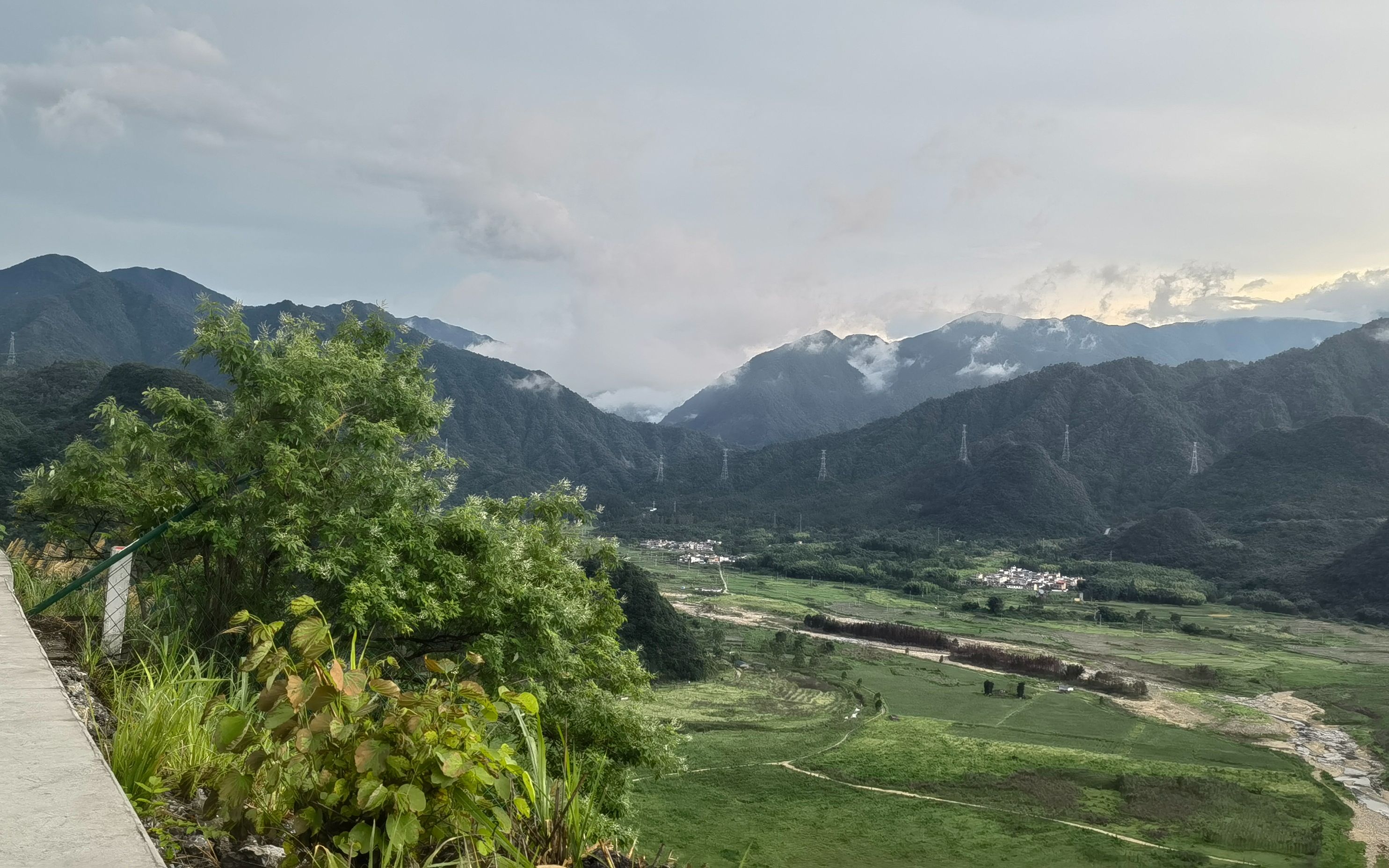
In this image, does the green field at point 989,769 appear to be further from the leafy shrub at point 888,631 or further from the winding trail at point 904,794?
the leafy shrub at point 888,631

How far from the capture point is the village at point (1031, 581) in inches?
2911

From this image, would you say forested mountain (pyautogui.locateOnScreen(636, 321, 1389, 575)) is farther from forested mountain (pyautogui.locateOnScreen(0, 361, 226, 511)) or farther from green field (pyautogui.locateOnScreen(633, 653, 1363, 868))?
forested mountain (pyautogui.locateOnScreen(0, 361, 226, 511))

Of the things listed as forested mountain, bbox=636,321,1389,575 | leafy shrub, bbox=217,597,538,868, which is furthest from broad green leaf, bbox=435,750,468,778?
forested mountain, bbox=636,321,1389,575

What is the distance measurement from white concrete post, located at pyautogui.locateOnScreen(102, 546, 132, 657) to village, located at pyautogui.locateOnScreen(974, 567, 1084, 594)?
243ft

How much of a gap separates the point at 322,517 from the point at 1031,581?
7777 centimetres

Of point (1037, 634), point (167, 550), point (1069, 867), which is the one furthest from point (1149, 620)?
point (167, 550)

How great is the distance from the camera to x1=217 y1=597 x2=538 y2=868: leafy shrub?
2.54 m

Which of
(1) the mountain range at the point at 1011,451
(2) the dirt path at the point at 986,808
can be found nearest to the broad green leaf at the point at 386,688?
(2) the dirt path at the point at 986,808

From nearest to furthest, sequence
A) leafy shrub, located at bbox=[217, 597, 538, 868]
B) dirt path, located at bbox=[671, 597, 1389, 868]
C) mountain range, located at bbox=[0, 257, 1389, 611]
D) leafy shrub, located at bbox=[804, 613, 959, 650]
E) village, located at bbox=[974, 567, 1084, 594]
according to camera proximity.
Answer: leafy shrub, located at bbox=[217, 597, 538, 868], dirt path, located at bbox=[671, 597, 1389, 868], leafy shrub, located at bbox=[804, 613, 959, 650], village, located at bbox=[974, 567, 1084, 594], mountain range, located at bbox=[0, 257, 1389, 611]

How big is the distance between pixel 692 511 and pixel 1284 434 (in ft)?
263

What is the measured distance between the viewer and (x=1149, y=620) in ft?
197

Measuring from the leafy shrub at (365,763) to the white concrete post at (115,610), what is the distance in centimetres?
372

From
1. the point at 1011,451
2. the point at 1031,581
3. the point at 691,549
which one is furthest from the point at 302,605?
the point at 1011,451

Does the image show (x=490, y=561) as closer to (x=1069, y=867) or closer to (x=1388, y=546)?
(x=1069, y=867)
